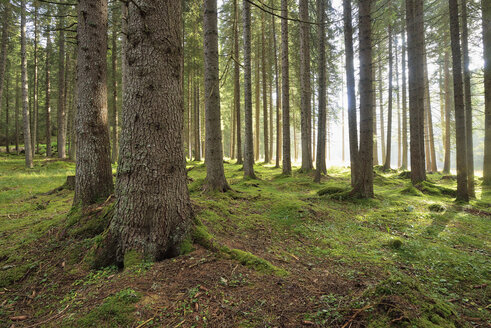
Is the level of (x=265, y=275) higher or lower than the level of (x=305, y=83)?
lower

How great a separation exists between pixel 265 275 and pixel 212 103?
17.3 ft

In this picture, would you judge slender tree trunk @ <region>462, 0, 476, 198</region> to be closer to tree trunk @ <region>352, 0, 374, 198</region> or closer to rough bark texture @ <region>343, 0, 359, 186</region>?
rough bark texture @ <region>343, 0, 359, 186</region>

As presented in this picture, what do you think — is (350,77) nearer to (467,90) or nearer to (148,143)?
(467,90)

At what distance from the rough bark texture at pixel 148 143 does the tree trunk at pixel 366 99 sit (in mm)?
6336

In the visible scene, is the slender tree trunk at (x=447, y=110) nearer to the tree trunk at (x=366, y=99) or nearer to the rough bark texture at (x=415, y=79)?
the rough bark texture at (x=415, y=79)

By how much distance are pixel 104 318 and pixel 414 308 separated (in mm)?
2633

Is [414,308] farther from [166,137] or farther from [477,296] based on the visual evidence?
[166,137]

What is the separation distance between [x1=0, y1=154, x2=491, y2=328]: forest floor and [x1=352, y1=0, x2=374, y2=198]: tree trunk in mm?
1800

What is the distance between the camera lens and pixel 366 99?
23.9ft

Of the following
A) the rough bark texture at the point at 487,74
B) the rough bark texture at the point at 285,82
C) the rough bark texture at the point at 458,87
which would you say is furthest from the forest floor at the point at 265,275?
the rough bark texture at the point at 487,74

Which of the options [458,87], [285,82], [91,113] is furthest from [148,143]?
[285,82]

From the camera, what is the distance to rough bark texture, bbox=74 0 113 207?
4227 millimetres

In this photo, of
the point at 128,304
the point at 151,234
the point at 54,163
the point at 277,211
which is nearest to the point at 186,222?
the point at 151,234

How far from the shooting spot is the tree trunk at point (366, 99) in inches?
282
